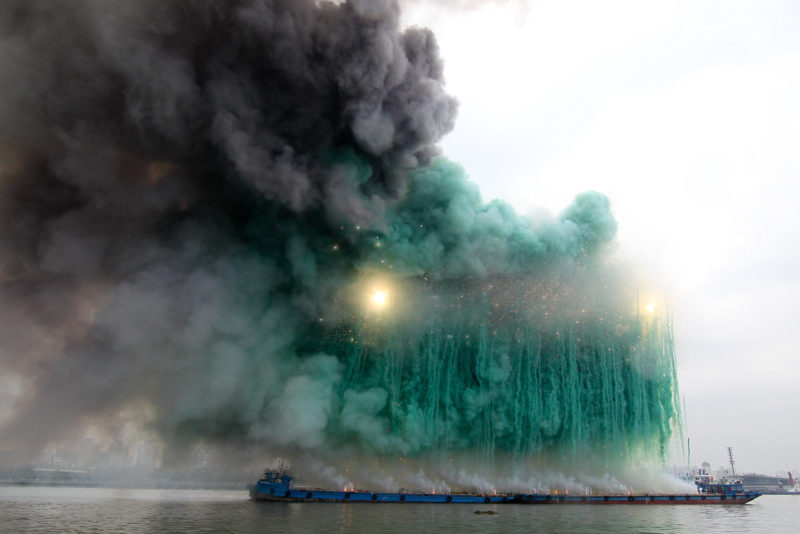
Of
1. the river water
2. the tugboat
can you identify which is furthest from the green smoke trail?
the river water

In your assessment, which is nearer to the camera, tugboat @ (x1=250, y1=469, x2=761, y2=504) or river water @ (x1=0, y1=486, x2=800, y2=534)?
river water @ (x1=0, y1=486, x2=800, y2=534)

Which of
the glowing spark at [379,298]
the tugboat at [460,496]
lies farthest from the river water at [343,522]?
the glowing spark at [379,298]

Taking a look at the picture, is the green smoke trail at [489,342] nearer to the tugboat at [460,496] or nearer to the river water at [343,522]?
the tugboat at [460,496]

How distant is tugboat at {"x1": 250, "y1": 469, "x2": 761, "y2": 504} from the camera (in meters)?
65.5

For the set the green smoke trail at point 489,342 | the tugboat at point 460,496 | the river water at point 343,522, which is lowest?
the river water at point 343,522

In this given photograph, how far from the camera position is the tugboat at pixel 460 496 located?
65.5 m

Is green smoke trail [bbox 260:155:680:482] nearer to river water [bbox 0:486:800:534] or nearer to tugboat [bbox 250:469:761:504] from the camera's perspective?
tugboat [bbox 250:469:761:504]

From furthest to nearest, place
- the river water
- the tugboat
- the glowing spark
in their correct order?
1. the glowing spark
2. the tugboat
3. the river water

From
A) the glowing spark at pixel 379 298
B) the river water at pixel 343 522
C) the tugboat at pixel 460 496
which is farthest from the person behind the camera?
the glowing spark at pixel 379 298

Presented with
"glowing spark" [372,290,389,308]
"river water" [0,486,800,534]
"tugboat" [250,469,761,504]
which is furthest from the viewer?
"glowing spark" [372,290,389,308]

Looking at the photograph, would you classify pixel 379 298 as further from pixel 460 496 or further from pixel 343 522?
pixel 343 522

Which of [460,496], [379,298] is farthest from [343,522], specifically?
[460,496]

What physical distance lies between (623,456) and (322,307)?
174ft

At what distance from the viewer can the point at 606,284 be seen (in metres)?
77.8
